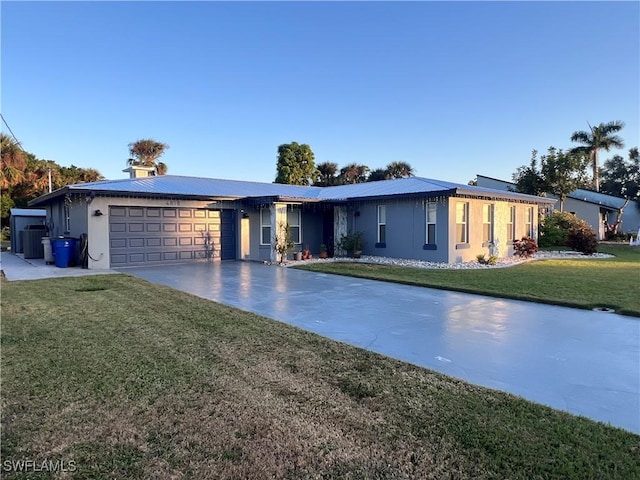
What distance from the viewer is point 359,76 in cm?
1797

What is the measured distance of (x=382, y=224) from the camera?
1602 cm

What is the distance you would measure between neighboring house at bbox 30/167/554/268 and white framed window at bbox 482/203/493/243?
0.04 meters

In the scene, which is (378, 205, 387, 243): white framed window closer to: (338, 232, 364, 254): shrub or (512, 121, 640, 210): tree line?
(338, 232, 364, 254): shrub

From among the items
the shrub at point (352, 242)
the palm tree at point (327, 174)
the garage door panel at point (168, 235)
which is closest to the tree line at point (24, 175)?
the garage door panel at point (168, 235)

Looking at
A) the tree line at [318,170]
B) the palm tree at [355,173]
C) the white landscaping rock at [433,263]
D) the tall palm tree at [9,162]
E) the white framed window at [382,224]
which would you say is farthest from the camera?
the palm tree at [355,173]

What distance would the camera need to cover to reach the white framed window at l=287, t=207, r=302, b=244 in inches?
661

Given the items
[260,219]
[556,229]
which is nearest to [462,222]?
[260,219]

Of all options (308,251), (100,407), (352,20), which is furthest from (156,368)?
(352,20)

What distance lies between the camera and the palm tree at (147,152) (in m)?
32.1

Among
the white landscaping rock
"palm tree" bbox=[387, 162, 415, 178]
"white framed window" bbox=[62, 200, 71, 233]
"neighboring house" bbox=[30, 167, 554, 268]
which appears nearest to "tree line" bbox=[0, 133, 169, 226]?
"neighboring house" bbox=[30, 167, 554, 268]

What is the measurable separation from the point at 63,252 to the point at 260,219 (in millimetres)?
6926

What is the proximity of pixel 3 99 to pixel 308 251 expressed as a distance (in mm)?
11678

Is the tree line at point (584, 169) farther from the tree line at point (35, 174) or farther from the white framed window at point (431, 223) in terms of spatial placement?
the tree line at point (35, 174)

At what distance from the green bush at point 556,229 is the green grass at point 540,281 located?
7.34 m
